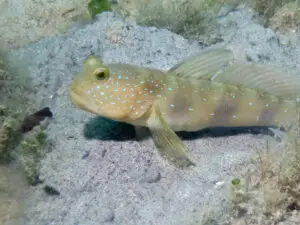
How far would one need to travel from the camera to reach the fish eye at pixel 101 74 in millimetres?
2949

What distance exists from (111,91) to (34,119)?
121 cm

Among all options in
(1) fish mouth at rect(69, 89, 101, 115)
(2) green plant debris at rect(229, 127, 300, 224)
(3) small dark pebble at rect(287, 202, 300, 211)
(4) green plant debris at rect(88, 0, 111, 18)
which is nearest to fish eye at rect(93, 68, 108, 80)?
(1) fish mouth at rect(69, 89, 101, 115)

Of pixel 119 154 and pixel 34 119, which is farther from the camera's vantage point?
pixel 34 119

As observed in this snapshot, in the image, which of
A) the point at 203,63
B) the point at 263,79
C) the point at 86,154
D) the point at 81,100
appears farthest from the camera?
the point at 263,79

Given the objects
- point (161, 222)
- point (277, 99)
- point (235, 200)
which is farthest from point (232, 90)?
point (161, 222)

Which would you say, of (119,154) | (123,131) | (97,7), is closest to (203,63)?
(123,131)

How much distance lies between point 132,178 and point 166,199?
0.43 m

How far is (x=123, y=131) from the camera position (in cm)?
358

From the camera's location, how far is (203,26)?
15.8 ft

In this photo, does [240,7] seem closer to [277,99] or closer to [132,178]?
[277,99]

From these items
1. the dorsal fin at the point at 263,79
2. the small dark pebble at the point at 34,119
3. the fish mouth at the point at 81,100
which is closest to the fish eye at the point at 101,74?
the fish mouth at the point at 81,100

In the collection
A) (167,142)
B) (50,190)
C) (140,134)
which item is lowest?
(50,190)

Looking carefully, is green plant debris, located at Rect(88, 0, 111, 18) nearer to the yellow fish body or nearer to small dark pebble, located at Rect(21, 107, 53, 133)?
small dark pebble, located at Rect(21, 107, 53, 133)

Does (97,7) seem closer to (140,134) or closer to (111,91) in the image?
(111,91)
